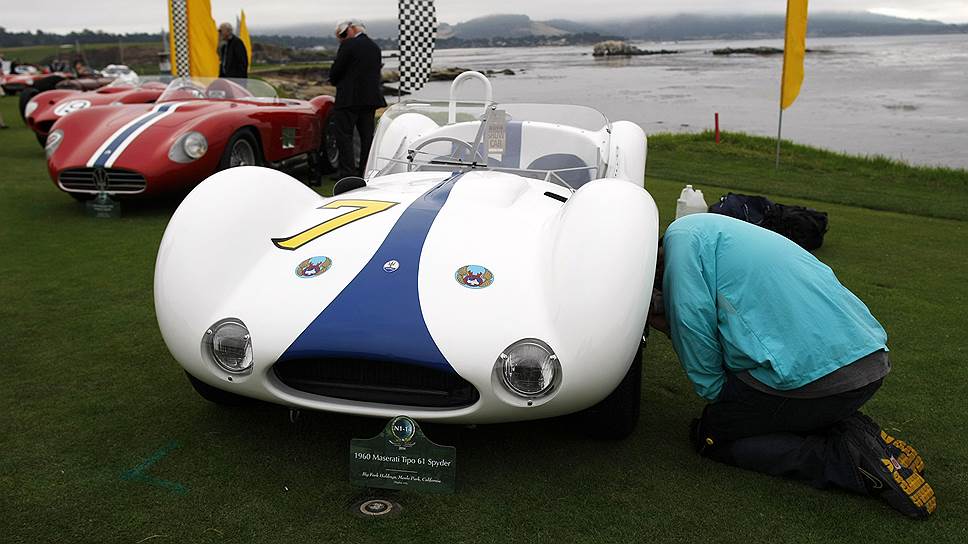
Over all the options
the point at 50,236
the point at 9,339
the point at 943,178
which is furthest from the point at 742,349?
the point at 943,178

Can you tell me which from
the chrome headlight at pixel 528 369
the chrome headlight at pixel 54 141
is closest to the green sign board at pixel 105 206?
the chrome headlight at pixel 54 141

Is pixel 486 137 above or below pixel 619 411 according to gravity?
above

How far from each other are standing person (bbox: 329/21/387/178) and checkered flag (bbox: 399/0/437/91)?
196 cm

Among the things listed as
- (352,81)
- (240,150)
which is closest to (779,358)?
(240,150)

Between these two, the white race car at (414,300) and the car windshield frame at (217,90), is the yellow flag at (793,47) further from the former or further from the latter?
the white race car at (414,300)

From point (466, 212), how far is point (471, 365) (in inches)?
37.7

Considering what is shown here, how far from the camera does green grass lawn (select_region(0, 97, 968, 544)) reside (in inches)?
98.3

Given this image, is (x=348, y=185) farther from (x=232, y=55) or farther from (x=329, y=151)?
(x=232, y=55)

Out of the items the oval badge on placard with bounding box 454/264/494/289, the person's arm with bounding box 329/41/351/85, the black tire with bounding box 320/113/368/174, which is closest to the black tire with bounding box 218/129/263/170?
the person's arm with bounding box 329/41/351/85

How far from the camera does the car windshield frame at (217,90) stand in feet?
26.9

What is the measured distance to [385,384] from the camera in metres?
2.66

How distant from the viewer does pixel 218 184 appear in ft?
11.0

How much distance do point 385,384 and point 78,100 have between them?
391 inches

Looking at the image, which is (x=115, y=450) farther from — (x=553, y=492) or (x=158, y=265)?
(x=553, y=492)
